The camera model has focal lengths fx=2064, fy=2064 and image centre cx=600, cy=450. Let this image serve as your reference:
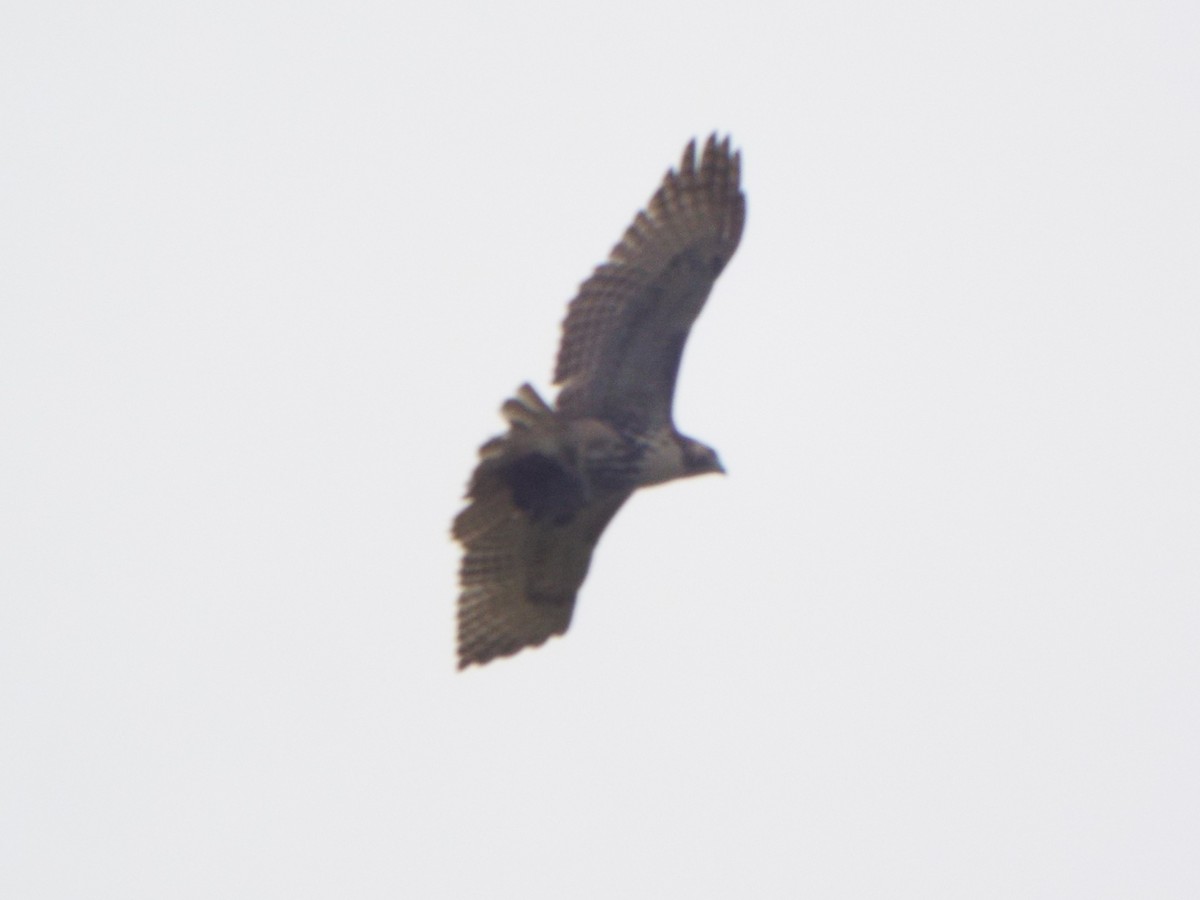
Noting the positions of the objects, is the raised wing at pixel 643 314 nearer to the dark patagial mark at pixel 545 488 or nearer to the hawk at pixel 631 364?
the hawk at pixel 631 364

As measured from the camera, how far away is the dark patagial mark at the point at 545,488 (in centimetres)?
1307

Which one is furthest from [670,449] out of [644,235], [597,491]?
[644,235]

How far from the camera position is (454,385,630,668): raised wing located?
42.1ft

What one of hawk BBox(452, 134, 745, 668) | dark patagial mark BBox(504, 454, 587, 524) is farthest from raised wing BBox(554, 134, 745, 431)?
dark patagial mark BBox(504, 454, 587, 524)

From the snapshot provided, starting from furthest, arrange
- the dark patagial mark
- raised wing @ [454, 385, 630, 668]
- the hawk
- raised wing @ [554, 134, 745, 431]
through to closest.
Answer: raised wing @ [554, 134, 745, 431] < the hawk < the dark patagial mark < raised wing @ [454, 385, 630, 668]

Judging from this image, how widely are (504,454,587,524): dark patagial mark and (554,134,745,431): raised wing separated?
1.49 feet

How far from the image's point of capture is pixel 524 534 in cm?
1390

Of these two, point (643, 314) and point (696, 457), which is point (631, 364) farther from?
point (696, 457)

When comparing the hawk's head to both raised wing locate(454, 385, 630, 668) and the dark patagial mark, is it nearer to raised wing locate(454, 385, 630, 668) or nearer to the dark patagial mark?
raised wing locate(454, 385, 630, 668)

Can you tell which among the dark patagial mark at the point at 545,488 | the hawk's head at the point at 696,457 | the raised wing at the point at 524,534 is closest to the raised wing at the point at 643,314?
the hawk's head at the point at 696,457

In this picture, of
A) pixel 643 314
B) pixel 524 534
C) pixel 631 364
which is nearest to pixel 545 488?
pixel 524 534

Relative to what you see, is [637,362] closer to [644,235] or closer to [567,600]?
[644,235]

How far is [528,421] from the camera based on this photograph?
41.4 ft

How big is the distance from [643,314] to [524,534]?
67.5 inches
